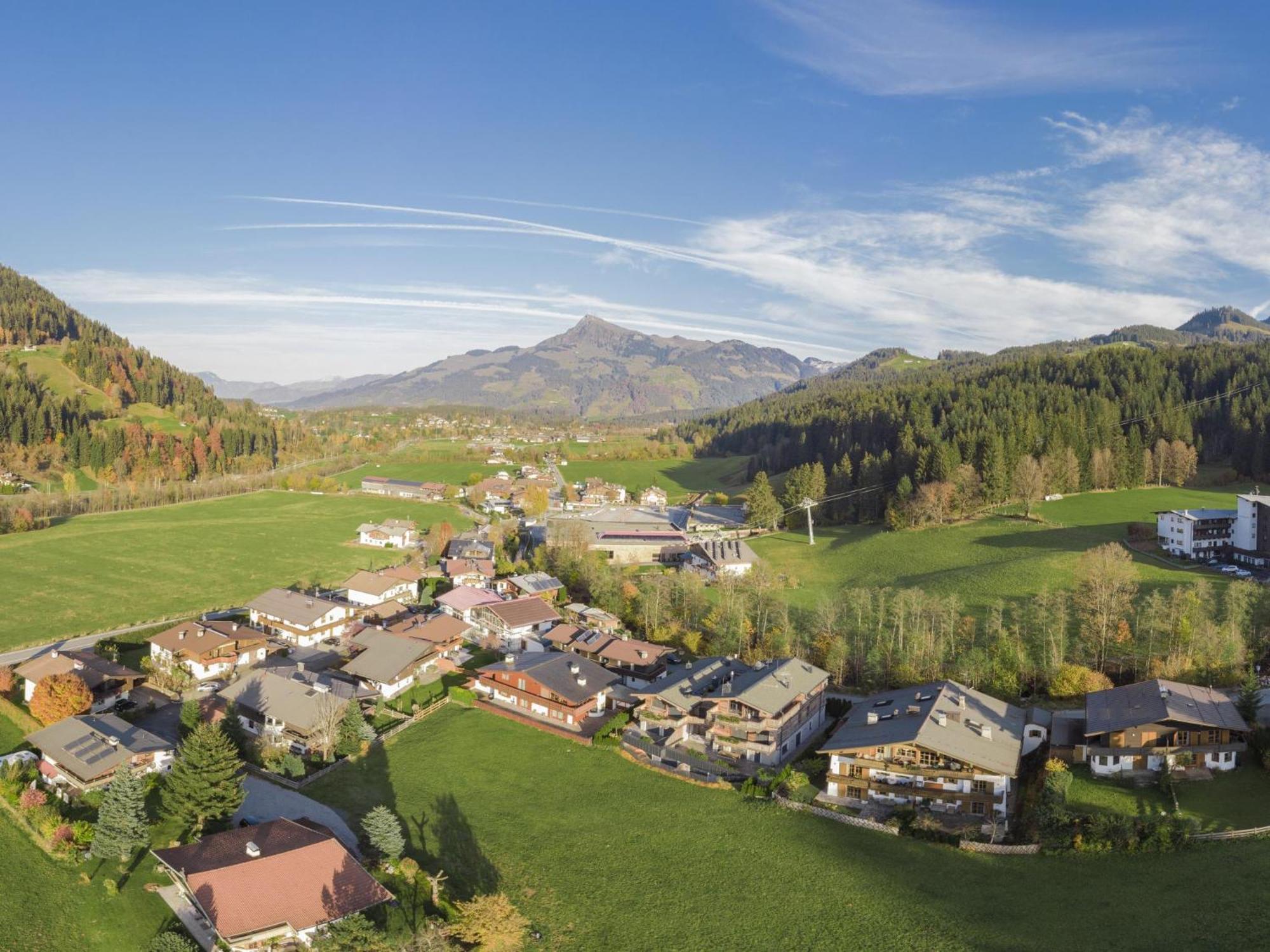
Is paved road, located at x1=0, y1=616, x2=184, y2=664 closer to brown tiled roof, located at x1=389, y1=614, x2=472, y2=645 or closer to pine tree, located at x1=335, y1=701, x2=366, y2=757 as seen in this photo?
brown tiled roof, located at x1=389, y1=614, x2=472, y2=645

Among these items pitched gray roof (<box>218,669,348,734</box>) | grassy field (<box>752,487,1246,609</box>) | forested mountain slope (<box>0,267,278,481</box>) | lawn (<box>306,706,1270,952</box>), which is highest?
forested mountain slope (<box>0,267,278,481</box>)

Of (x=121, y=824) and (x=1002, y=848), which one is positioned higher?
(x=121, y=824)

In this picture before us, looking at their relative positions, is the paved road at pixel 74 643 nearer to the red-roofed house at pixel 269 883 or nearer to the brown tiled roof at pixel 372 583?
the brown tiled roof at pixel 372 583

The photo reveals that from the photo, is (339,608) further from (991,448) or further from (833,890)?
(991,448)

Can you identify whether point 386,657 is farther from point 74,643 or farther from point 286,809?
point 74,643

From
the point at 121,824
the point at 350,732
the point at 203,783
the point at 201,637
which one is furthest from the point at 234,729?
the point at 201,637

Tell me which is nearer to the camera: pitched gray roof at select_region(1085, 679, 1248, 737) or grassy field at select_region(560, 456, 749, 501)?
pitched gray roof at select_region(1085, 679, 1248, 737)

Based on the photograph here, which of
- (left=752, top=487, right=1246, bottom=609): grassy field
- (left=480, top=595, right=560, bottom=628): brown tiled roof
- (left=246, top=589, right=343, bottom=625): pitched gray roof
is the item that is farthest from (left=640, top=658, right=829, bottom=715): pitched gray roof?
(left=246, top=589, right=343, bottom=625): pitched gray roof
